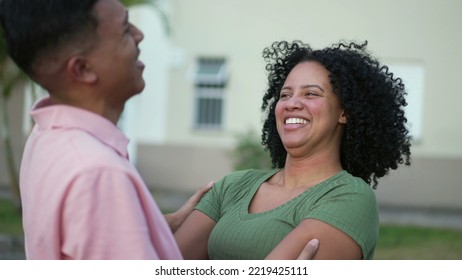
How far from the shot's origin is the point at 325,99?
2.23m

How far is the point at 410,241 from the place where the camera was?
297 inches

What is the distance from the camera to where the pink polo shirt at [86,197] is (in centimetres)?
129

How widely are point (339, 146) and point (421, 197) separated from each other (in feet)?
29.4

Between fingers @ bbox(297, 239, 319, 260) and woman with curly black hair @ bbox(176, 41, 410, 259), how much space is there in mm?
94

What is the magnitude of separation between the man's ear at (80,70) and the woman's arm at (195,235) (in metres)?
0.92

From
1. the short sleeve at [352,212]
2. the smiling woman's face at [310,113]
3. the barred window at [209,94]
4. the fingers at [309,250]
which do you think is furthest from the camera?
the barred window at [209,94]

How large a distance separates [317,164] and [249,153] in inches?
284

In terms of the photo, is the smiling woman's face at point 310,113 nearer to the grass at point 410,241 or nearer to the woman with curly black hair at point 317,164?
the woman with curly black hair at point 317,164

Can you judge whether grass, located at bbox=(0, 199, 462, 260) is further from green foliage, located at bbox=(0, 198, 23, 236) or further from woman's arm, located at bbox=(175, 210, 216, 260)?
woman's arm, located at bbox=(175, 210, 216, 260)

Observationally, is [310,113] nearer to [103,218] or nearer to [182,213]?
[182,213]

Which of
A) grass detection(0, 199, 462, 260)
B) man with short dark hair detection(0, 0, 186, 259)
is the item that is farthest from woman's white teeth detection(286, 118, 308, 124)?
grass detection(0, 199, 462, 260)

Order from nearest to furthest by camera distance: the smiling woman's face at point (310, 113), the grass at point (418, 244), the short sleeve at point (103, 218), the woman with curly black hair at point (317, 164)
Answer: the short sleeve at point (103, 218)
the woman with curly black hair at point (317, 164)
the smiling woman's face at point (310, 113)
the grass at point (418, 244)

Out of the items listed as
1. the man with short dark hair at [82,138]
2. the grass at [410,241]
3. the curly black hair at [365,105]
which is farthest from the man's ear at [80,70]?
the grass at [410,241]

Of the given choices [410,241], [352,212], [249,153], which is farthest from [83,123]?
[249,153]
